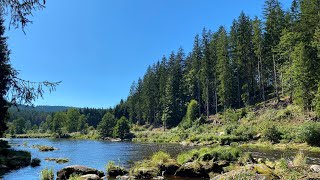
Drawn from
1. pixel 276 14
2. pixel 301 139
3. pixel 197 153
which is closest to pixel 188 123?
pixel 276 14

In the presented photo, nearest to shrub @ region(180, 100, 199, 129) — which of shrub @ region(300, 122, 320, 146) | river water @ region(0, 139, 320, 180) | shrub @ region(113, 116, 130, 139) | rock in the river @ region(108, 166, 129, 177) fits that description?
shrub @ region(113, 116, 130, 139)

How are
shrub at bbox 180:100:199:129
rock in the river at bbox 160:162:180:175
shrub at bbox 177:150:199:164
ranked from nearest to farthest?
1. rock in the river at bbox 160:162:180:175
2. shrub at bbox 177:150:199:164
3. shrub at bbox 180:100:199:129

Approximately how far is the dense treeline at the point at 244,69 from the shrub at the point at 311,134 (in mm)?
3674

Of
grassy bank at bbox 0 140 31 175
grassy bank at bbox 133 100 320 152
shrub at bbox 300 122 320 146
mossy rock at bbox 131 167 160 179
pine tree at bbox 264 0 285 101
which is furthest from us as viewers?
pine tree at bbox 264 0 285 101

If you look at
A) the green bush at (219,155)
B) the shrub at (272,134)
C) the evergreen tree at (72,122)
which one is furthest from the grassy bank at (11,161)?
the evergreen tree at (72,122)

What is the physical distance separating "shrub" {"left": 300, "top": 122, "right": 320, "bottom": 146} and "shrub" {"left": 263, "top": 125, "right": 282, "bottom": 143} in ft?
18.3

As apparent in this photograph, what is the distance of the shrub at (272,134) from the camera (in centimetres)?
4603

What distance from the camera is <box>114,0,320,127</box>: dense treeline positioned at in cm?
5041

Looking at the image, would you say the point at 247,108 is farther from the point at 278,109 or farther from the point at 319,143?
the point at 319,143

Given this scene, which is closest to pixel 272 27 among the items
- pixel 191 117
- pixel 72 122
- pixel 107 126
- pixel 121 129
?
pixel 191 117

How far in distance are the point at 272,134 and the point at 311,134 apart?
7.42m

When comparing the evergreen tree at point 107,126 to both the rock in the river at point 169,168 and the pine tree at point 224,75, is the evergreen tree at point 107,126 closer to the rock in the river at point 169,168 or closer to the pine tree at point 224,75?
the pine tree at point 224,75

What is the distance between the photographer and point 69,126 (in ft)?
431

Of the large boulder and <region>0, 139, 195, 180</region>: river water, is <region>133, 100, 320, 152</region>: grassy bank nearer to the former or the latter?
<region>0, 139, 195, 180</region>: river water
